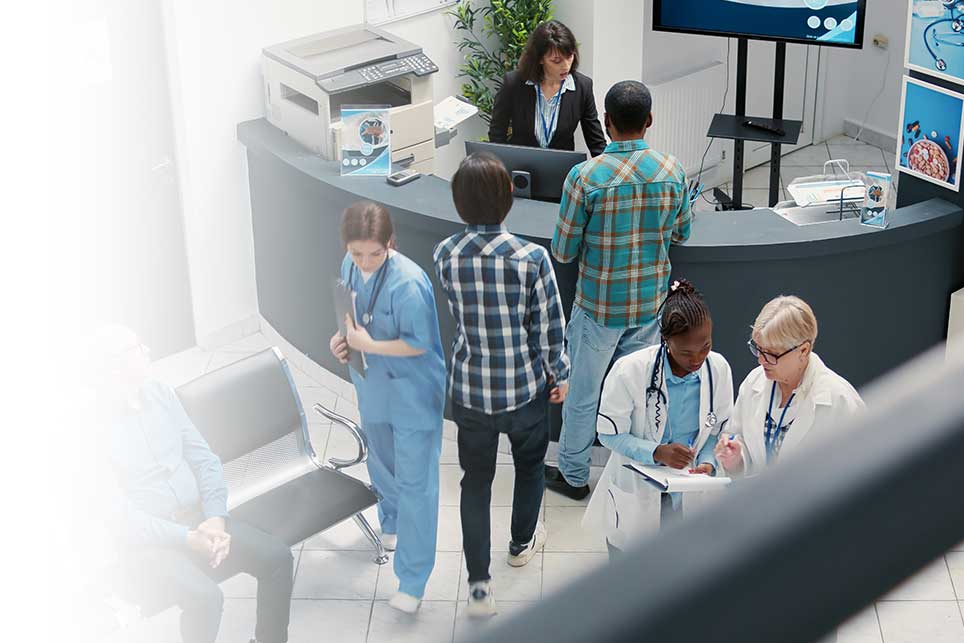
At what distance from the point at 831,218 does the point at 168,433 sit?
2477mm

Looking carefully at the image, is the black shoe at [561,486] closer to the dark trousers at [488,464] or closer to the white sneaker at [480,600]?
the dark trousers at [488,464]

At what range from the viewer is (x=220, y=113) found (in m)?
5.41

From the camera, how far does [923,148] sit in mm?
4570

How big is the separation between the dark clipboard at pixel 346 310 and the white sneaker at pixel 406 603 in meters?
0.75

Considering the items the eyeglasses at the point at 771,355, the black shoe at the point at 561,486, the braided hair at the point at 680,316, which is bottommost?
the black shoe at the point at 561,486

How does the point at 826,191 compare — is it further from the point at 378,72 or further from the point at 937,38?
the point at 378,72

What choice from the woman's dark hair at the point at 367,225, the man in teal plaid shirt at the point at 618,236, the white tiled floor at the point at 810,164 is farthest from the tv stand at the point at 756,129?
the woman's dark hair at the point at 367,225

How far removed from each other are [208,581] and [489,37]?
3.80 meters

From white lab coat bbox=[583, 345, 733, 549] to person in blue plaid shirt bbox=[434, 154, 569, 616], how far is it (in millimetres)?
443

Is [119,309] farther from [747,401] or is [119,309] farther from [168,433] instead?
[747,401]

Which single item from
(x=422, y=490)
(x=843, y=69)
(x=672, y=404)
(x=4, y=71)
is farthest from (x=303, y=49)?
(x=843, y=69)

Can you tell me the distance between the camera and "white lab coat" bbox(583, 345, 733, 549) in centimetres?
310

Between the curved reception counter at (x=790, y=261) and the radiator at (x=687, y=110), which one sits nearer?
the curved reception counter at (x=790, y=261)

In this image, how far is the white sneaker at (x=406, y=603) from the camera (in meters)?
4.01
